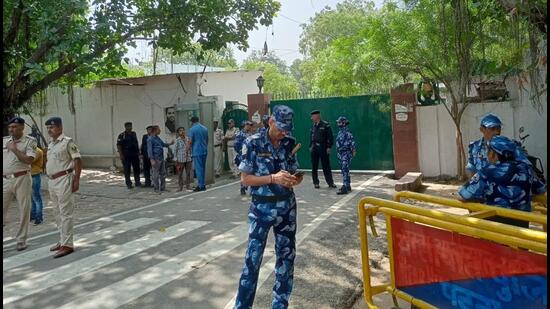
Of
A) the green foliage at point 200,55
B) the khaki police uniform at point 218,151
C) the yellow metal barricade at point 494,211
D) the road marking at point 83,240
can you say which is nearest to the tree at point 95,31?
the green foliage at point 200,55

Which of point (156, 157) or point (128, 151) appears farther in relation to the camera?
point (128, 151)

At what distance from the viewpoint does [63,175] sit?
6.04 m

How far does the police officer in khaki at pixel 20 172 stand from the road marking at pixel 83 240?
1.31 ft

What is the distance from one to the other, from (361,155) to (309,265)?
8.34 meters

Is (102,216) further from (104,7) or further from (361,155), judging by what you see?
(361,155)

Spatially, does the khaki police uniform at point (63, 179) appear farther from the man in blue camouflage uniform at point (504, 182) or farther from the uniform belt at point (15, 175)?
the man in blue camouflage uniform at point (504, 182)

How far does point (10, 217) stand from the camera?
916cm

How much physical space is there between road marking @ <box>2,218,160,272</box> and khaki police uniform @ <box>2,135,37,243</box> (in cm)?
44

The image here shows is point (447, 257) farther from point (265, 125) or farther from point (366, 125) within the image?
point (366, 125)

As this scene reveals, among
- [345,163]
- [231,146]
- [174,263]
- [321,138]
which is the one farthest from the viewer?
[231,146]

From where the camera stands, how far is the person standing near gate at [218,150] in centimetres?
1390

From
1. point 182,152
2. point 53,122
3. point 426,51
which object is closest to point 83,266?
point 53,122

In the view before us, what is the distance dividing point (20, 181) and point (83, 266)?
2.05 meters

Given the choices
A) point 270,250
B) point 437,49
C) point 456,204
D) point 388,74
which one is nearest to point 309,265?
point 270,250
